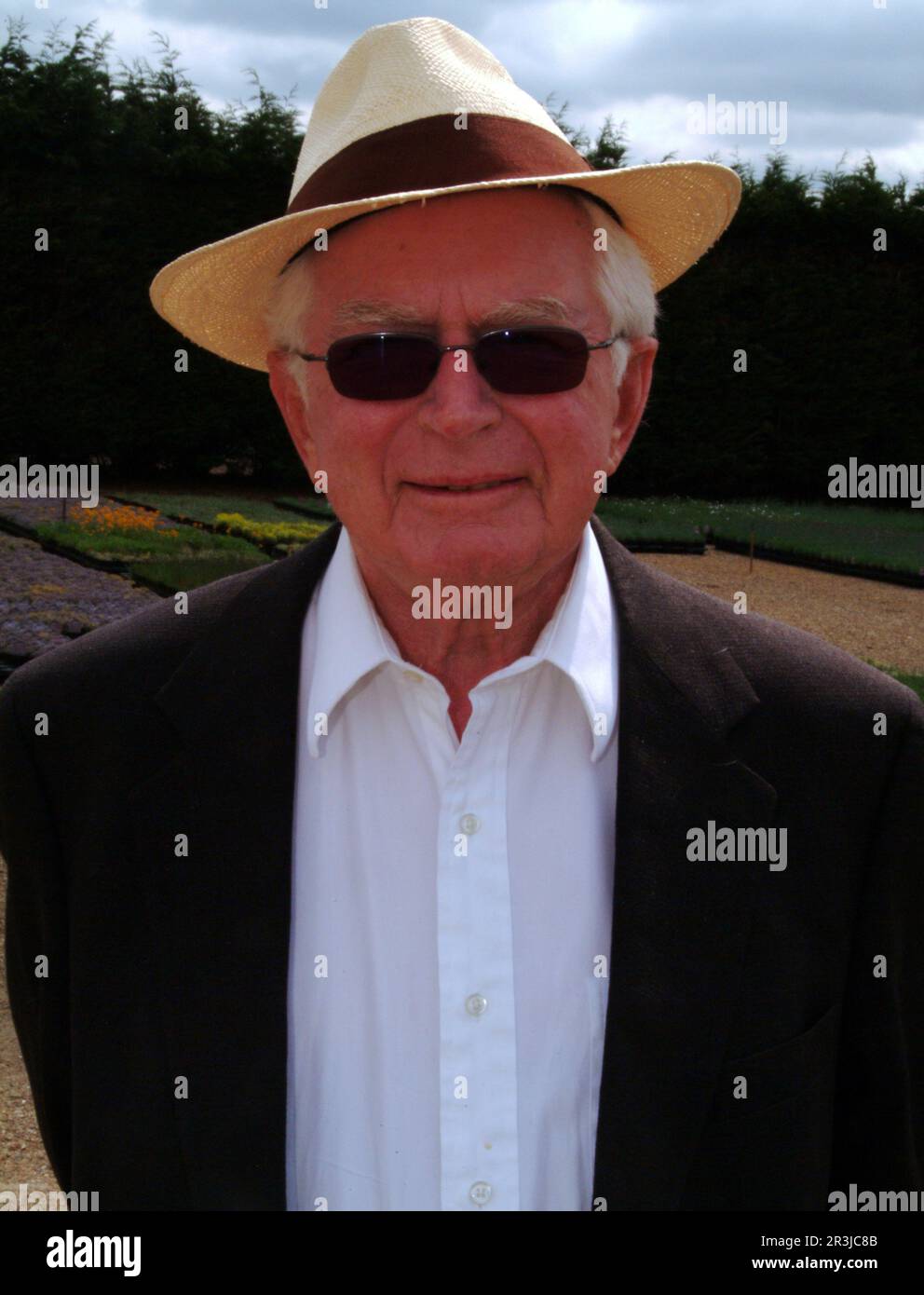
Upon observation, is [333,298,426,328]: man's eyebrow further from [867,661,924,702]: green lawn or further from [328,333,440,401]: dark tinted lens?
[867,661,924,702]: green lawn

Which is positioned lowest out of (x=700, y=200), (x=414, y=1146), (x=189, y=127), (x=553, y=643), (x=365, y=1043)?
(x=414, y=1146)

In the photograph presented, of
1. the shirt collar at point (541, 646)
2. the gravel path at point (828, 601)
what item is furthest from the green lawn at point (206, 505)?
the shirt collar at point (541, 646)

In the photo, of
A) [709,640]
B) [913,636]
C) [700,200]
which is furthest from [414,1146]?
[913,636]

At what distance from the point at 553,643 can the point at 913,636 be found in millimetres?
7946

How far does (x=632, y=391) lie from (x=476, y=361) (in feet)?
1.34

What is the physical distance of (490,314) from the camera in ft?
6.07

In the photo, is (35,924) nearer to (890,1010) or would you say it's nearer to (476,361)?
(476,361)

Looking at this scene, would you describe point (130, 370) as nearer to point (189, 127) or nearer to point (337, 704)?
point (189, 127)

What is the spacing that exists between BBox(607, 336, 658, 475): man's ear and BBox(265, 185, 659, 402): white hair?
3 cm

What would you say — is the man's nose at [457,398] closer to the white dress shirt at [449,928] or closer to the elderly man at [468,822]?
the elderly man at [468,822]

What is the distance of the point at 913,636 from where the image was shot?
9.23 metres

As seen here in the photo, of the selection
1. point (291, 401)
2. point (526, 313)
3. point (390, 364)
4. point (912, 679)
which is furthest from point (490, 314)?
point (912, 679)

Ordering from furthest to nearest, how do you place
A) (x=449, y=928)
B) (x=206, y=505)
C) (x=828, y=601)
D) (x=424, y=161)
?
1. (x=206, y=505)
2. (x=828, y=601)
3. (x=424, y=161)
4. (x=449, y=928)

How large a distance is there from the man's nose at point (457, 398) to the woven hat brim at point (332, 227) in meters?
0.24
